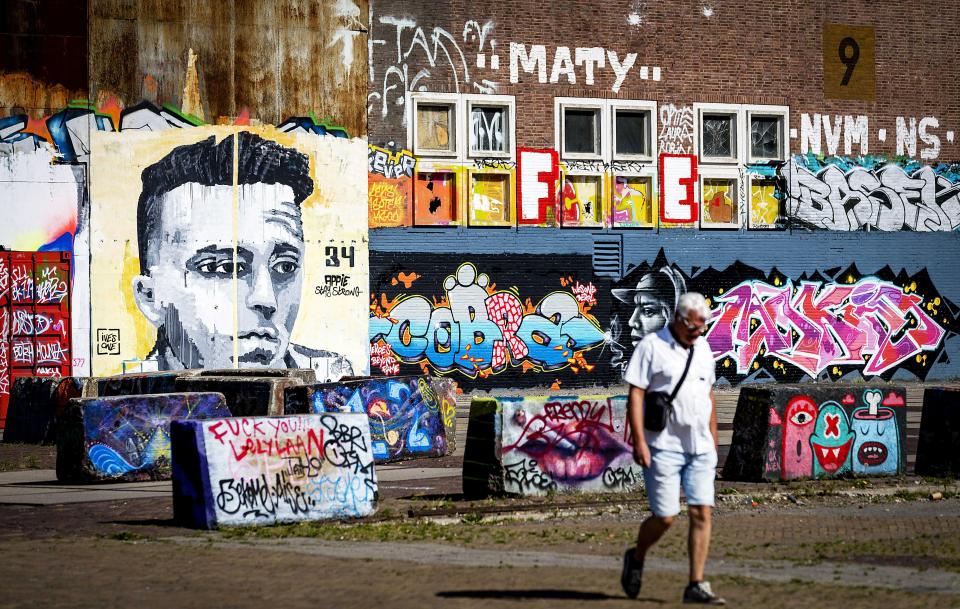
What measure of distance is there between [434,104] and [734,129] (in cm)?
747

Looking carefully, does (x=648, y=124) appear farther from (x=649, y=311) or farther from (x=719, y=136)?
(x=649, y=311)

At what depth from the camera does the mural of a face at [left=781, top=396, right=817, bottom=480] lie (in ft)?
47.9

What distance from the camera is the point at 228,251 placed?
1206 inches

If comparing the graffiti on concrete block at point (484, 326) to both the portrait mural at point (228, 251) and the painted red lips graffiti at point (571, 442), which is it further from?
the painted red lips graffiti at point (571, 442)

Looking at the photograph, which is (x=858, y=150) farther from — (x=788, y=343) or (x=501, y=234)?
(x=501, y=234)

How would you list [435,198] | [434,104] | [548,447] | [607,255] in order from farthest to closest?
1. [607,255]
2. [434,104]
3. [435,198]
4. [548,447]

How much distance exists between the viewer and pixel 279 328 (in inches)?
1222

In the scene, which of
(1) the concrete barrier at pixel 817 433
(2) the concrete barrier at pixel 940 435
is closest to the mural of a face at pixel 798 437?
(1) the concrete barrier at pixel 817 433

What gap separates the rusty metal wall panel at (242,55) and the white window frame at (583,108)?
454 centimetres

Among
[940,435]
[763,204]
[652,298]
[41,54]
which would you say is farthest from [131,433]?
[763,204]

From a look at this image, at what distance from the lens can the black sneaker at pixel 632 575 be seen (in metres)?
8.12

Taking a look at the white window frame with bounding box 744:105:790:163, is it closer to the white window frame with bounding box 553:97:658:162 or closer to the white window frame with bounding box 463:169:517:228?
the white window frame with bounding box 553:97:658:162

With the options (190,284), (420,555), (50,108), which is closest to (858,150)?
(190,284)

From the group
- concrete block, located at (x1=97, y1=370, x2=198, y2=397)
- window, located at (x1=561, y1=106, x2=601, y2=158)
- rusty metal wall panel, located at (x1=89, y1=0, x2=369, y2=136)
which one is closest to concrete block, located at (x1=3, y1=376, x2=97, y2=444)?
concrete block, located at (x1=97, y1=370, x2=198, y2=397)
